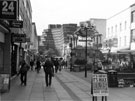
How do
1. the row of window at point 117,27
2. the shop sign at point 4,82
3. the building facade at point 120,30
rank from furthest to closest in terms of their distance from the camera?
the row of window at point 117,27 → the building facade at point 120,30 → the shop sign at point 4,82

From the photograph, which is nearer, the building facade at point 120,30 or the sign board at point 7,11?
the sign board at point 7,11

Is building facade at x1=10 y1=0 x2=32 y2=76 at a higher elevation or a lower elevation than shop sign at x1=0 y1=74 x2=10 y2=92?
higher

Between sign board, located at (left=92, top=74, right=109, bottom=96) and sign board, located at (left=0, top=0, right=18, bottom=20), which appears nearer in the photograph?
sign board, located at (left=92, top=74, right=109, bottom=96)

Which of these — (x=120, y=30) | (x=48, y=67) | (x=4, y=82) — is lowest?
(x=4, y=82)

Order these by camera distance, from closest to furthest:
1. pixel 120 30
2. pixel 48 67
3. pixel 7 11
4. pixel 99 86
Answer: pixel 99 86 → pixel 7 11 → pixel 48 67 → pixel 120 30

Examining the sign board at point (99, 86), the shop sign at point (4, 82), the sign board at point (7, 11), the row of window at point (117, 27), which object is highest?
the row of window at point (117, 27)

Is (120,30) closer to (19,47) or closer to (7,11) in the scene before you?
(19,47)

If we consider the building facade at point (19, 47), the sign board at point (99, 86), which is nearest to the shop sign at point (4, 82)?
the sign board at point (99, 86)

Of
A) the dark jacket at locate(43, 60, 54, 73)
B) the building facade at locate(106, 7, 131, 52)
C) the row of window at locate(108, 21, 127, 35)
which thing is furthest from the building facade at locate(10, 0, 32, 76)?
the row of window at locate(108, 21, 127, 35)

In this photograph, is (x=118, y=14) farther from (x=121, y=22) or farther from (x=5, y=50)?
(x=5, y=50)

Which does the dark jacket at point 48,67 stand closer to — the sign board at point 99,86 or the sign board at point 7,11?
the sign board at point 7,11

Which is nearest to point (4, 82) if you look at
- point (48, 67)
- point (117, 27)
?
point (48, 67)

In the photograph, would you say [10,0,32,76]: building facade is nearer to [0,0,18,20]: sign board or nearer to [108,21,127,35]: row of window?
[0,0,18,20]: sign board

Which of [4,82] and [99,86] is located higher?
[99,86]
